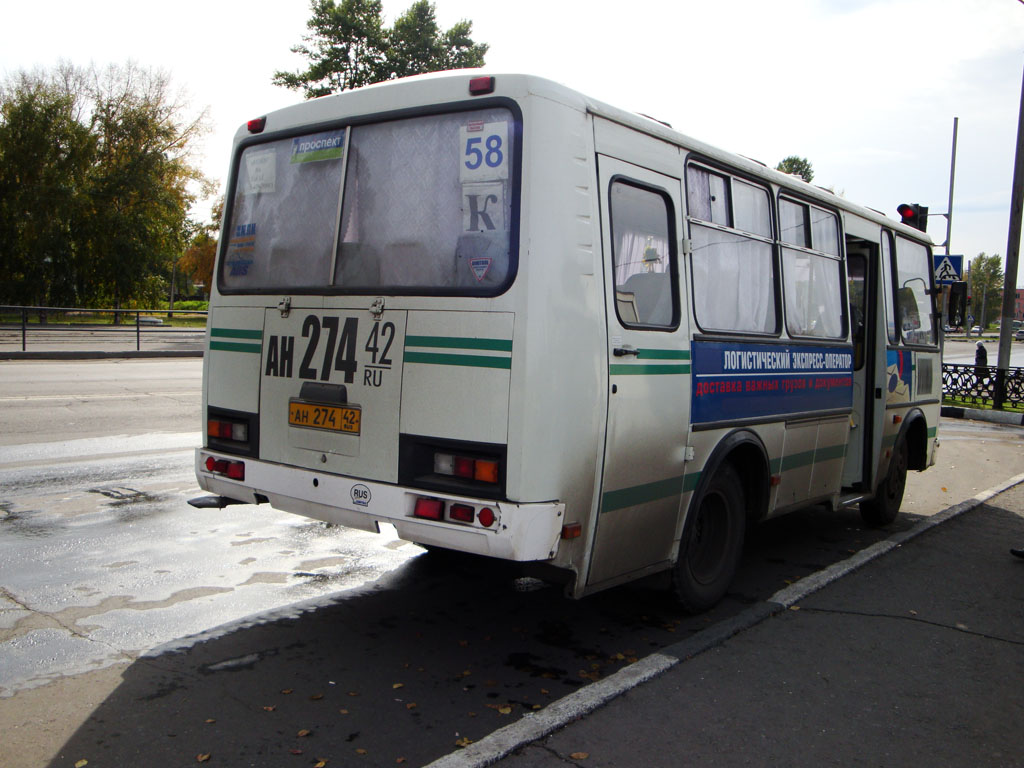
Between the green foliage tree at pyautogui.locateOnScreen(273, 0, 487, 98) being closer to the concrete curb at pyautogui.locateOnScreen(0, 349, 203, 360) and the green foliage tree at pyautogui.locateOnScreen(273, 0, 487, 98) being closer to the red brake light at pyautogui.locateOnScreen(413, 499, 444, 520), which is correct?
the concrete curb at pyautogui.locateOnScreen(0, 349, 203, 360)

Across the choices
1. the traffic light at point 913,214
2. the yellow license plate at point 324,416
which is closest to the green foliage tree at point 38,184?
the traffic light at point 913,214

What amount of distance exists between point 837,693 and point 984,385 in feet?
62.7

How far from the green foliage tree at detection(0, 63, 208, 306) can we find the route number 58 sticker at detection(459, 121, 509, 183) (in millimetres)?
41324

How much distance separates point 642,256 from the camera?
4805mm

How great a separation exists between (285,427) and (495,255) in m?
1.58

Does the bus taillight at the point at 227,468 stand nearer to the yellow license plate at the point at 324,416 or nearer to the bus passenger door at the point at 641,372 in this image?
the yellow license plate at the point at 324,416

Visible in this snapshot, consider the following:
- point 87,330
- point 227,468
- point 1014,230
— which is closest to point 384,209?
point 227,468

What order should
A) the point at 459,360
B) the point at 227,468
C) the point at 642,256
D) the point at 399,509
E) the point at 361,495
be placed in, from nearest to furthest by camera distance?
1. the point at 459,360
2. the point at 399,509
3. the point at 361,495
4. the point at 642,256
5. the point at 227,468

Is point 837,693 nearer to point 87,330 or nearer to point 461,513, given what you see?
point 461,513

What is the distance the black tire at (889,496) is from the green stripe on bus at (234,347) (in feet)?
18.5

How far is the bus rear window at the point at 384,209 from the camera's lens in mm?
4312

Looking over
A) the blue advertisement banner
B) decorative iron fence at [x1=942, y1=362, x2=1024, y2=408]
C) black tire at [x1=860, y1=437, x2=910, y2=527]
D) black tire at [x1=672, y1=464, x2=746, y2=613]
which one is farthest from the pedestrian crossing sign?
black tire at [x1=672, y1=464, x2=746, y2=613]

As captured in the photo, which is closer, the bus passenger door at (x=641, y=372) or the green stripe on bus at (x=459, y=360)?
the green stripe on bus at (x=459, y=360)

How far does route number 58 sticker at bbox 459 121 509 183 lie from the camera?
14.0 ft
